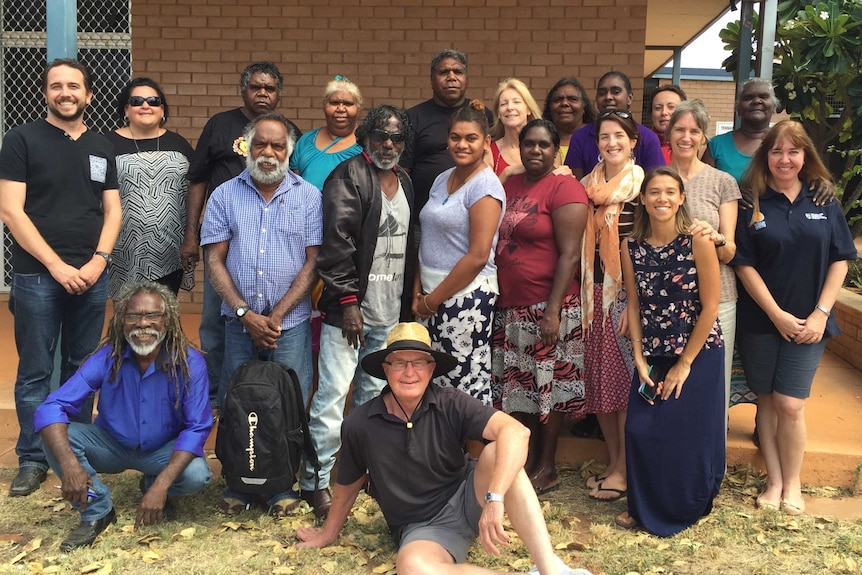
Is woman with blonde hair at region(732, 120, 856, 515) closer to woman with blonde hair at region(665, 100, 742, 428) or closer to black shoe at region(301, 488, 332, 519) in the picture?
woman with blonde hair at region(665, 100, 742, 428)

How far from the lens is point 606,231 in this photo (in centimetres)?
407

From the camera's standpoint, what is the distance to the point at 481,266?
3873mm

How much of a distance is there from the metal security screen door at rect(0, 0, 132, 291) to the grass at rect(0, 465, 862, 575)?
15.1 ft

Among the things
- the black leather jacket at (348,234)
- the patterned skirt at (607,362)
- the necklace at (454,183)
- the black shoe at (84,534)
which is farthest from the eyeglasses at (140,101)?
the patterned skirt at (607,362)

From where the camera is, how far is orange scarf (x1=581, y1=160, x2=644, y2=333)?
4.04 meters

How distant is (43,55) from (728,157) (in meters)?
6.54

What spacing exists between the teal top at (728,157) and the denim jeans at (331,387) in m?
2.03

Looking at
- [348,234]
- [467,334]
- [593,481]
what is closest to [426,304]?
[467,334]

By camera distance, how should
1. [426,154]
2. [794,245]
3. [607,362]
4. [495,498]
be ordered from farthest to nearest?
[426,154] → [607,362] → [794,245] → [495,498]

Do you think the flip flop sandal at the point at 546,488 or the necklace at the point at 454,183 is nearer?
the necklace at the point at 454,183

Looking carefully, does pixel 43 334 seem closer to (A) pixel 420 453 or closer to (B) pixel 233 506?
(B) pixel 233 506

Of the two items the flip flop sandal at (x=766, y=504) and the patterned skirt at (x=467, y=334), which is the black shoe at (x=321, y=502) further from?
the flip flop sandal at (x=766, y=504)

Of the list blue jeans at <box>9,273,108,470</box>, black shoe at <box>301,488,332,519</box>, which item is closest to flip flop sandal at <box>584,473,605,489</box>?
black shoe at <box>301,488,332,519</box>

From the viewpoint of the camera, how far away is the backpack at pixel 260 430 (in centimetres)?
381
